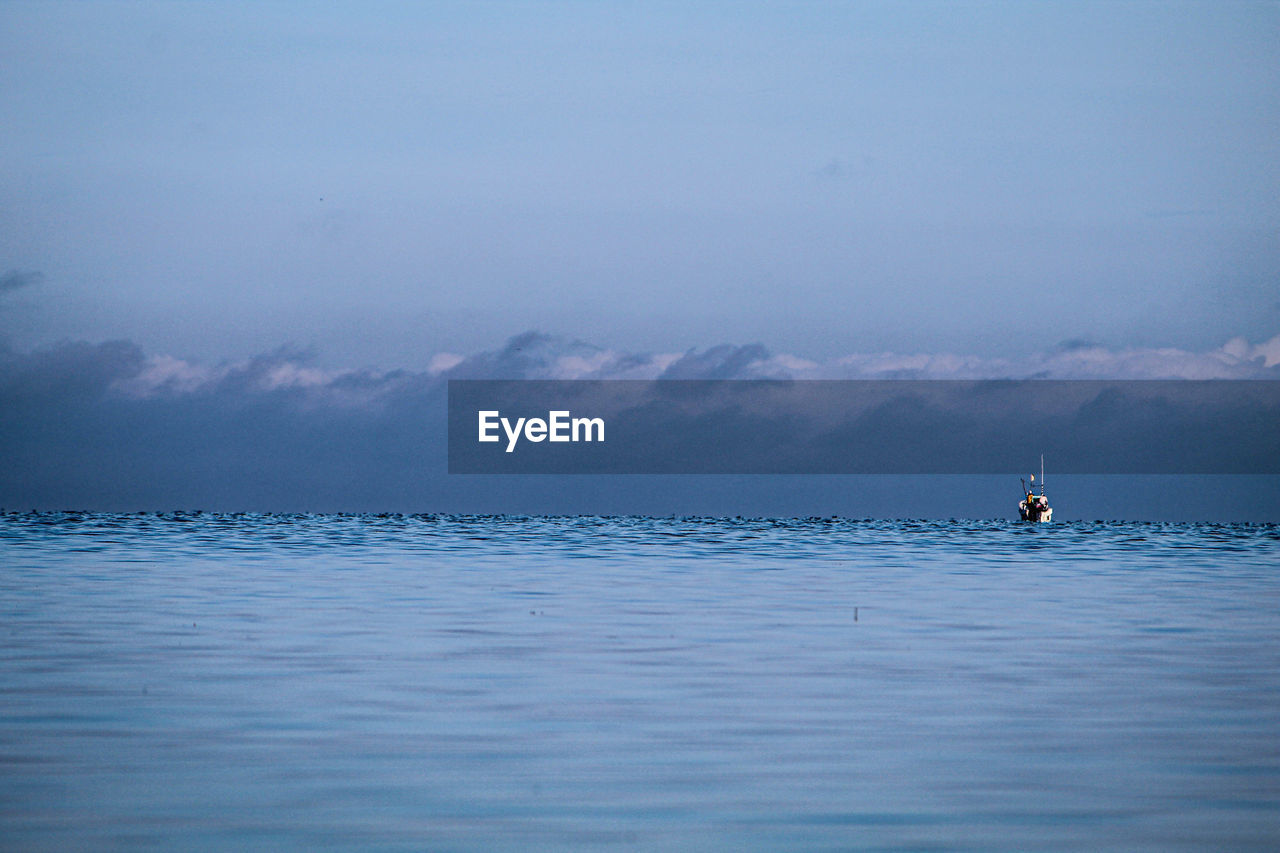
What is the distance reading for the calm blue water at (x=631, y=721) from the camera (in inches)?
525

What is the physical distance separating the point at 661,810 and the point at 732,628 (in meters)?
17.6

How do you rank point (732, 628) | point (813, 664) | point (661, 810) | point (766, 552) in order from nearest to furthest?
A: point (661, 810)
point (813, 664)
point (732, 628)
point (766, 552)

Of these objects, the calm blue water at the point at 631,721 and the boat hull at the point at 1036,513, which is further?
the boat hull at the point at 1036,513

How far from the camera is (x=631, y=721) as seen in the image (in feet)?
61.6

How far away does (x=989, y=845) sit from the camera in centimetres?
1266

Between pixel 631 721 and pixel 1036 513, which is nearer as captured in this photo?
pixel 631 721

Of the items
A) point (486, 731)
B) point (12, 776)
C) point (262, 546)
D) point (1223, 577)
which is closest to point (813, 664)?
point (486, 731)

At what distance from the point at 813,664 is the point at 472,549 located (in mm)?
52982

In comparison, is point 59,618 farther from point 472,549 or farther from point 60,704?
point 472,549

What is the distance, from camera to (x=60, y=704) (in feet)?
64.2

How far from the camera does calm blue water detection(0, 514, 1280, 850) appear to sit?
1333 cm

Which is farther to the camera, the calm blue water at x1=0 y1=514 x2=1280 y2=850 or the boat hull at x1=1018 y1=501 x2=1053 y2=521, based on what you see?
the boat hull at x1=1018 y1=501 x2=1053 y2=521

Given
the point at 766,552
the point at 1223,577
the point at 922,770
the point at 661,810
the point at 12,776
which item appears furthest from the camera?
the point at 766,552

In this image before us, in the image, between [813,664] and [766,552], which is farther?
[766,552]
